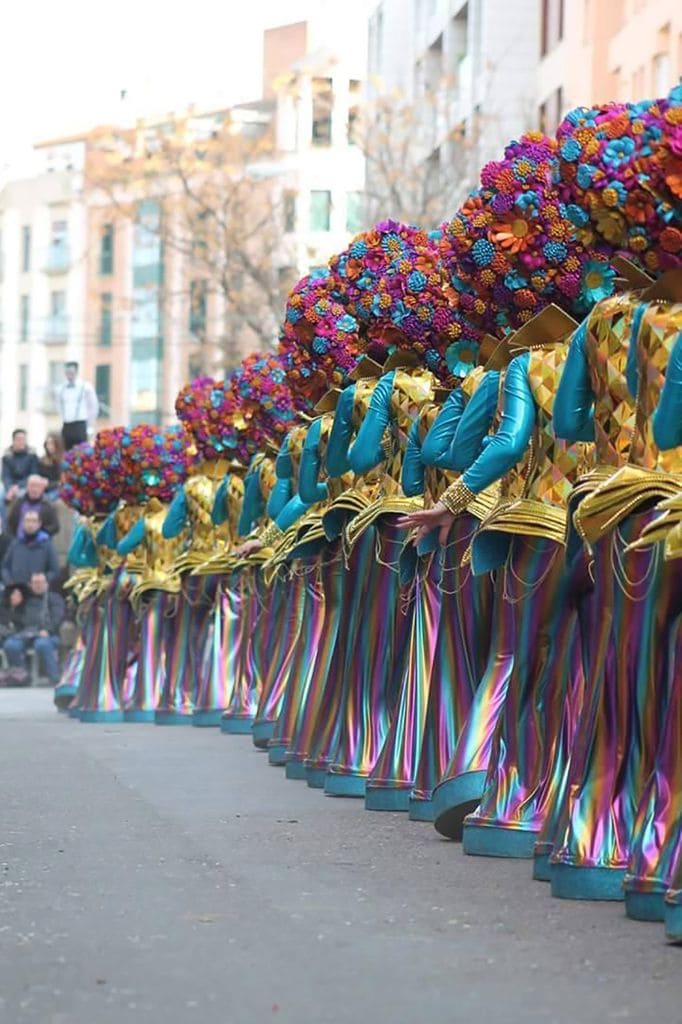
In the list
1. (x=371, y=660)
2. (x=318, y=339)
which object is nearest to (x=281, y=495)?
(x=318, y=339)

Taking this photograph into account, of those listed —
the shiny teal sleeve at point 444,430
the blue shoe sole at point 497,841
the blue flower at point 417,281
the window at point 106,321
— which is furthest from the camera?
the window at point 106,321

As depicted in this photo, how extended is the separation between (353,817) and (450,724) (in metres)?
0.60

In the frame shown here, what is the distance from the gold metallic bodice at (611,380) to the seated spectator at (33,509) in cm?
2249

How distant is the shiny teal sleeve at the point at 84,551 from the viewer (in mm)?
24984

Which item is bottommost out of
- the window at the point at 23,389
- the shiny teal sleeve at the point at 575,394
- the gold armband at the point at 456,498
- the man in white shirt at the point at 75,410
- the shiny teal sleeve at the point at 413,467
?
the gold armband at the point at 456,498

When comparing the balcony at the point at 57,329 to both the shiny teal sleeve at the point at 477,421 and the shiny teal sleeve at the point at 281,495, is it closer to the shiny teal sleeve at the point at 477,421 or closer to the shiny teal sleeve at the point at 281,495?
the shiny teal sleeve at the point at 281,495

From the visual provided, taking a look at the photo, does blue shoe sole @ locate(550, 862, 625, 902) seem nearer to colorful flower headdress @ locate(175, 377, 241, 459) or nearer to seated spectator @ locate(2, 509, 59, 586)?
colorful flower headdress @ locate(175, 377, 241, 459)

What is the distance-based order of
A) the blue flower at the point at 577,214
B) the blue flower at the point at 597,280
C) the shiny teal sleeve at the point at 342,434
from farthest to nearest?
1. the shiny teal sleeve at the point at 342,434
2. the blue flower at the point at 597,280
3. the blue flower at the point at 577,214

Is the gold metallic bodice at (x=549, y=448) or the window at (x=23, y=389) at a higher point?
the window at (x=23, y=389)

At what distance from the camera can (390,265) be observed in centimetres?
1337

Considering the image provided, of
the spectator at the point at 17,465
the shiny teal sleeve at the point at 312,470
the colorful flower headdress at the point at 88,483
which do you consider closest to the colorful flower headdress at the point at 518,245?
the shiny teal sleeve at the point at 312,470

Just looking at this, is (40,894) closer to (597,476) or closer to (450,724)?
(597,476)

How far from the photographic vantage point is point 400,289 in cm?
1284

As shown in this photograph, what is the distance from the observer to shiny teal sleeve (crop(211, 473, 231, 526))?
19375mm
